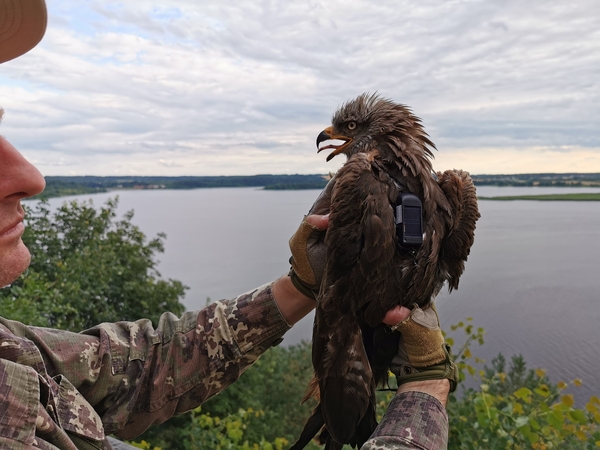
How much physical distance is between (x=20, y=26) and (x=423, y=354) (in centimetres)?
220

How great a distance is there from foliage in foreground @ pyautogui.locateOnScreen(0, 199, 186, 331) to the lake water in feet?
8.65

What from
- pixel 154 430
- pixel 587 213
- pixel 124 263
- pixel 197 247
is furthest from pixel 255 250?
pixel 587 213

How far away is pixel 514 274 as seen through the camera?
15.8 meters

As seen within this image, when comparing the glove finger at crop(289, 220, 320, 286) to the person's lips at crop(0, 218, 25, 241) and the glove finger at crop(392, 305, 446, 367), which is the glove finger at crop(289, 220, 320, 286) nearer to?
the glove finger at crop(392, 305, 446, 367)

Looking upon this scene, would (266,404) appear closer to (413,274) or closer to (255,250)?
(255,250)

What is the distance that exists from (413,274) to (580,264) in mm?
15406

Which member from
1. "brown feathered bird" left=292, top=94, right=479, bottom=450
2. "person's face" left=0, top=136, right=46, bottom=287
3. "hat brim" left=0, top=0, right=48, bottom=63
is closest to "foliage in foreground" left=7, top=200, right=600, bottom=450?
"brown feathered bird" left=292, top=94, right=479, bottom=450

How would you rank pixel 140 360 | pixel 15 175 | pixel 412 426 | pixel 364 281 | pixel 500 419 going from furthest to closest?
pixel 500 419 → pixel 140 360 → pixel 364 281 → pixel 412 426 → pixel 15 175

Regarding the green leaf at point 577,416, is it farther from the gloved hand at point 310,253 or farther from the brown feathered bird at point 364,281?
the gloved hand at point 310,253

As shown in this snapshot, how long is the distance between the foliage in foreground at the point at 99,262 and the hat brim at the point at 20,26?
758 cm

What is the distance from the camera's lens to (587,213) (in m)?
18.9

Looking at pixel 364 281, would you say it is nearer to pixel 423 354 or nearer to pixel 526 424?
pixel 423 354

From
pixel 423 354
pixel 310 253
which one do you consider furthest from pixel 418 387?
pixel 310 253

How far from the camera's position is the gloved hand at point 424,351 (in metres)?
2.20
